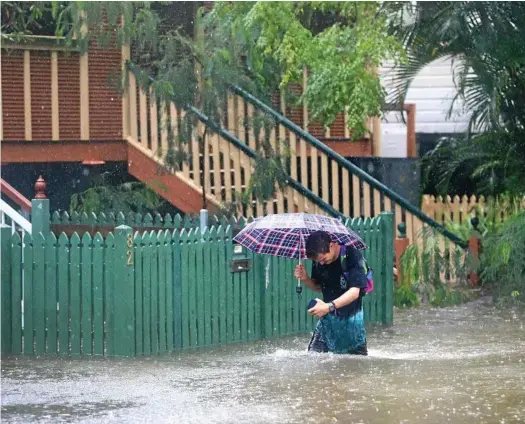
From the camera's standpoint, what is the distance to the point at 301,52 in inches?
612

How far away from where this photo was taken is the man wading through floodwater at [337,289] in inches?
389


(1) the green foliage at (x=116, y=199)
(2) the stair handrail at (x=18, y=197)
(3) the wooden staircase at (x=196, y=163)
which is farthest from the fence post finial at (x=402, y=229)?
(2) the stair handrail at (x=18, y=197)

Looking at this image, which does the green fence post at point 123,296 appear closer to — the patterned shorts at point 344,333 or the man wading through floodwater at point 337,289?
the man wading through floodwater at point 337,289

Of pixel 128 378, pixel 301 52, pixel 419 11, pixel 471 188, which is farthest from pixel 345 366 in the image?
pixel 471 188

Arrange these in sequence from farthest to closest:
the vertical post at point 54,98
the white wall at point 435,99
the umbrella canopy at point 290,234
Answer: the white wall at point 435,99, the vertical post at point 54,98, the umbrella canopy at point 290,234

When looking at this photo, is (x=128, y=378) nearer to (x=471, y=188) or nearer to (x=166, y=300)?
(x=166, y=300)

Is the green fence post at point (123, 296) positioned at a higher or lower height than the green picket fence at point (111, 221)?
lower

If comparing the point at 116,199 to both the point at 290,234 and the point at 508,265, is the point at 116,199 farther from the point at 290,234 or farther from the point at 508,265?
the point at 290,234

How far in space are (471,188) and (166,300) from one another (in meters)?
11.1

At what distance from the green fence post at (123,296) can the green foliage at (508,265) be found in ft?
19.3

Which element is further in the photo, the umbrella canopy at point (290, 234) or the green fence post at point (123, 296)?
the green fence post at point (123, 296)

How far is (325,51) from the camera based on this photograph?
15.7 m

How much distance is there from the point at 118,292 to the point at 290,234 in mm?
1667

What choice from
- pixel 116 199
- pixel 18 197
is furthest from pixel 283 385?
pixel 116 199
